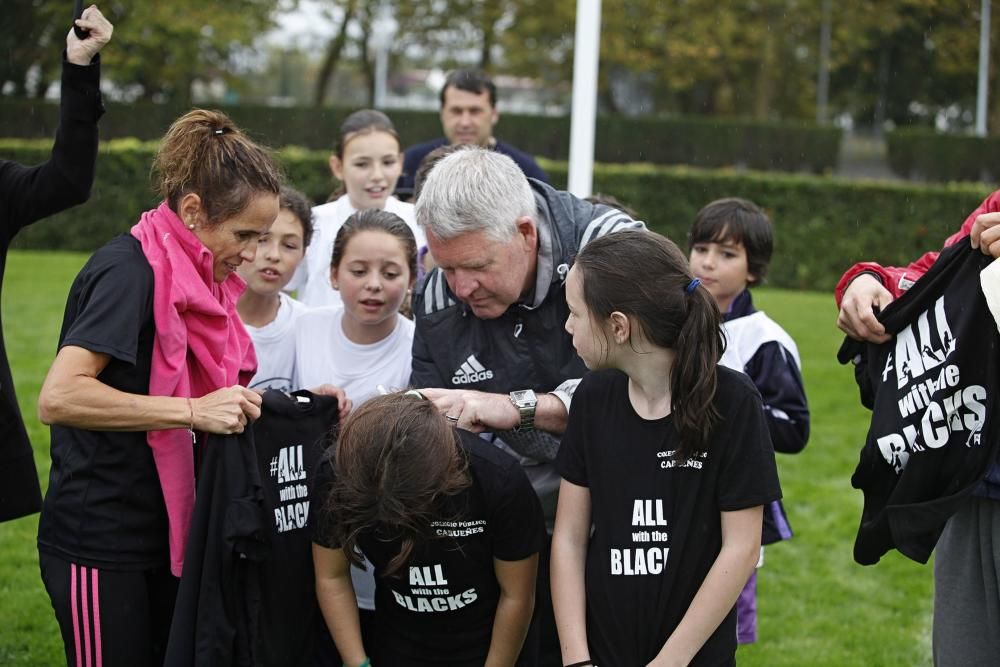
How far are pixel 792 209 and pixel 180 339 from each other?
16977 mm

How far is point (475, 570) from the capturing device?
300cm

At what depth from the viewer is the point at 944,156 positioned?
2483cm

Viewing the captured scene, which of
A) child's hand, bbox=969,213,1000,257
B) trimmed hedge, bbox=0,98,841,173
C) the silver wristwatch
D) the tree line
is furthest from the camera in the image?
the tree line

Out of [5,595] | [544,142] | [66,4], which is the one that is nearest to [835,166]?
[544,142]

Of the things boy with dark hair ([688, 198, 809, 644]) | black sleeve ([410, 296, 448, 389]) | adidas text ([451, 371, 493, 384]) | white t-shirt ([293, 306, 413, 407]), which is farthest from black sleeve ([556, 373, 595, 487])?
white t-shirt ([293, 306, 413, 407])

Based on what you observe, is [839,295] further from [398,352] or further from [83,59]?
[83,59]

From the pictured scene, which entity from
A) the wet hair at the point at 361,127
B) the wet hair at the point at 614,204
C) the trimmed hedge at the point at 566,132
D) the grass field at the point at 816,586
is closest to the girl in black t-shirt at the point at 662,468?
the wet hair at the point at 614,204

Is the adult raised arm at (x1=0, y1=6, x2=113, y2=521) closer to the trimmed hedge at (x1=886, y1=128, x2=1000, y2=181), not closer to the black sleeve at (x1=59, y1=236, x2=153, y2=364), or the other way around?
the black sleeve at (x1=59, y1=236, x2=153, y2=364)

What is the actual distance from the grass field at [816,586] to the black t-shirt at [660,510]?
2221 millimetres

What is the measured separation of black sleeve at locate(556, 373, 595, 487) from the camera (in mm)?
2926

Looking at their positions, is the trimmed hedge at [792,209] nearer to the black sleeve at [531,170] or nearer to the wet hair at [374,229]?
the black sleeve at [531,170]

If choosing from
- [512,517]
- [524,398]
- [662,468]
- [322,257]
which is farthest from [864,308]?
[322,257]

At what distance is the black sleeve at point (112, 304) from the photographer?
267 cm

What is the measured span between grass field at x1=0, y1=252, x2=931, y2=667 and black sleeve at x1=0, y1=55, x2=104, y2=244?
212 centimetres
